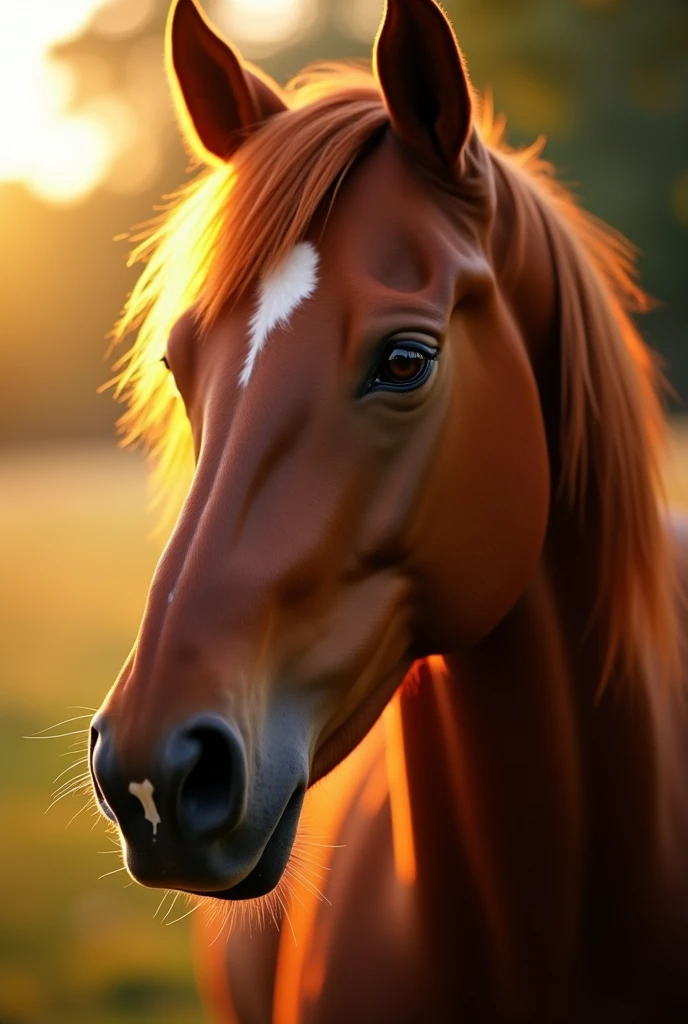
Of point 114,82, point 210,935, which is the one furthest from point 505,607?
point 114,82

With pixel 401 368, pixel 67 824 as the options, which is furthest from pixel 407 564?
pixel 67 824

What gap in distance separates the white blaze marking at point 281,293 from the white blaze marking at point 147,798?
1.61 ft

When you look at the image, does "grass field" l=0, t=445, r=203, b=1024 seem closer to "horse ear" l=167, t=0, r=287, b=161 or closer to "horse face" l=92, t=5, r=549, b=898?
"horse face" l=92, t=5, r=549, b=898

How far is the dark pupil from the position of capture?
1.22 m

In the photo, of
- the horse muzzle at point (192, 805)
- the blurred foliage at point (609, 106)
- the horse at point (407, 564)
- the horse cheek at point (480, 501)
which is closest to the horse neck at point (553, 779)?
the horse at point (407, 564)

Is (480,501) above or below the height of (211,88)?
below

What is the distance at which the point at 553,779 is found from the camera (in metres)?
1.44

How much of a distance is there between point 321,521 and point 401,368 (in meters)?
0.22

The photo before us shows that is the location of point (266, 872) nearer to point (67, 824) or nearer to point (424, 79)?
point (424, 79)

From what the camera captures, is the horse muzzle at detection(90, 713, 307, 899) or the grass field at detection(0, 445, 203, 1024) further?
the grass field at detection(0, 445, 203, 1024)

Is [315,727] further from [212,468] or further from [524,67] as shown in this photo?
[524,67]

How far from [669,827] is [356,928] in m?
0.54

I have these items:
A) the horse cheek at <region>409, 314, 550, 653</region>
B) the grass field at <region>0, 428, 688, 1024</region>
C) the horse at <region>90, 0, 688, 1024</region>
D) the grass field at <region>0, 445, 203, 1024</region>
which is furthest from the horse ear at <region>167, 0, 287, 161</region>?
the grass field at <region>0, 445, 203, 1024</region>

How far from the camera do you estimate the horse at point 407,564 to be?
3.69 ft
